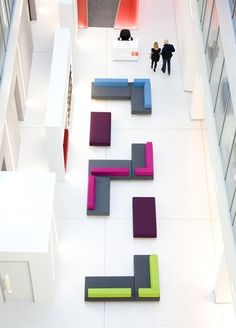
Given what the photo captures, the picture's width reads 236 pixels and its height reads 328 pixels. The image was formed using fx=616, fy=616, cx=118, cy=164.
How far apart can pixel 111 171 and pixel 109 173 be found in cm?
8

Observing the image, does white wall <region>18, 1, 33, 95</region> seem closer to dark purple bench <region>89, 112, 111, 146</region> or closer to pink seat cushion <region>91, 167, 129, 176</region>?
dark purple bench <region>89, 112, 111, 146</region>

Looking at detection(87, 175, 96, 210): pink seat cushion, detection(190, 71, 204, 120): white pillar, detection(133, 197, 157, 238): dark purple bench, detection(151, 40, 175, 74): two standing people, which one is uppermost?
detection(151, 40, 175, 74): two standing people

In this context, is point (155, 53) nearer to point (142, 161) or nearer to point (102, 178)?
point (142, 161)

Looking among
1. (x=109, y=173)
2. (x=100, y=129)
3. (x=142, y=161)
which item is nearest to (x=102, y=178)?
(x=109, y=173)

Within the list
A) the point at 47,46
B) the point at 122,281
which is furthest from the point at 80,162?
the point at 47,46

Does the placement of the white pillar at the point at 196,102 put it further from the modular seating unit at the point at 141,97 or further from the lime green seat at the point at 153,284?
the lime green seat at the point at 153,284

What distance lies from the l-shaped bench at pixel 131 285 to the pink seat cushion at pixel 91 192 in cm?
190

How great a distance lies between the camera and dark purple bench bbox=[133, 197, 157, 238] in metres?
15.1

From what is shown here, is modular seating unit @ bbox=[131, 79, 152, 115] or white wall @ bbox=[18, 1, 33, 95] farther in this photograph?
modular seating unit @ bbox=[131, 79, 152, 115]

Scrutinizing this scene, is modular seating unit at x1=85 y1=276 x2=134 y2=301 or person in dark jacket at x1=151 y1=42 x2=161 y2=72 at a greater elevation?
person in dark jacket at x1=151 y1=42 x2=161 y2=72

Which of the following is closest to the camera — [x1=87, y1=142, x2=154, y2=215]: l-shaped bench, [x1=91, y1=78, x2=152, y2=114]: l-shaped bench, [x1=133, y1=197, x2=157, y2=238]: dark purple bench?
[x1=133, y1=197, x2=157, y2=238]: dark purple bench

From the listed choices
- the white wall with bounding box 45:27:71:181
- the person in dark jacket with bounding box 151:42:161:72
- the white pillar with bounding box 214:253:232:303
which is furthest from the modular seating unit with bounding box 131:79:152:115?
the white pillar with bounding box 214:253:232:303

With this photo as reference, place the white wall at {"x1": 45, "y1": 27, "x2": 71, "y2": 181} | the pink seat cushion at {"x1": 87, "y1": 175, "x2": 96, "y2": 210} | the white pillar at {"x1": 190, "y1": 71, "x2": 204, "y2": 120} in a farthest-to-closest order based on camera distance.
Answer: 1. the white pillar at {"x1": 190, "y1": 71, "x2": 204, "y2": 120}
2. the pink seat cushion at {"x1": 87, "y1": 175, "x2": 96, "y2": 210}
3. the white wall at {"x1": 45, "y1": 27, "x2": 71, "y2": 181}

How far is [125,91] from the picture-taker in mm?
18516
